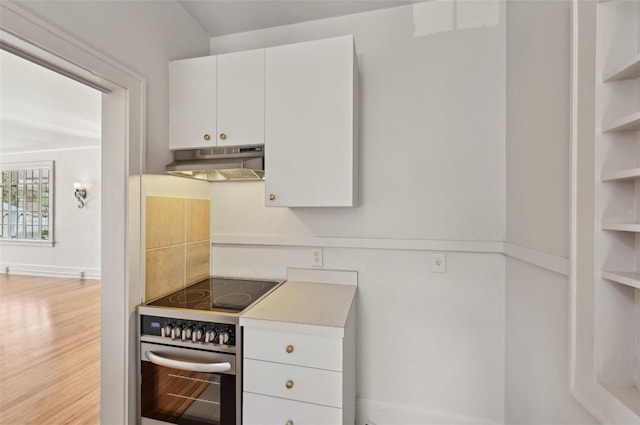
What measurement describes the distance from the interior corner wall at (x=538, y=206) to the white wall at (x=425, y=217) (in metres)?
0.10

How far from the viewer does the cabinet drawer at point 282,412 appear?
120 cm

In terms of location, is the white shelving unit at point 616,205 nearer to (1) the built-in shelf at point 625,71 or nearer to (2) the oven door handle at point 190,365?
(1) the built-in shelf at point 625,71

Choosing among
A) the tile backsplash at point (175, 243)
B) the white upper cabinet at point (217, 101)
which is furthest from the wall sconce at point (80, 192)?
the white upper cabinet at point (217, 101)

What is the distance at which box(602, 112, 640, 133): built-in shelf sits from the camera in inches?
28.0

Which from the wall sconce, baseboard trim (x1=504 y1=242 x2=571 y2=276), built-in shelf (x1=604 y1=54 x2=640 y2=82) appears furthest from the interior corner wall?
the wall sconce

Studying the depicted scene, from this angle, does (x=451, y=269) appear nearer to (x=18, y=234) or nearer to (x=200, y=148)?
(x=200, y=148)

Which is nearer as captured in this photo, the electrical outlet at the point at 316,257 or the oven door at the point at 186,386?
the oven door at the point at 186,386

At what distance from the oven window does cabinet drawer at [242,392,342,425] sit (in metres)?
0.09

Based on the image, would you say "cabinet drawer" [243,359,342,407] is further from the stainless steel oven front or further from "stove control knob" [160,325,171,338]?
"stove control knob" [160,325,171,338]

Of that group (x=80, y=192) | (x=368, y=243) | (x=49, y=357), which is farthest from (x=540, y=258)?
(x=80, y=192)

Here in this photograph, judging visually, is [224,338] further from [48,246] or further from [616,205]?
[48,246]

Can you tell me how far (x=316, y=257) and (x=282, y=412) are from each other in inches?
34.3

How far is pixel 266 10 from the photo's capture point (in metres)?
1.84

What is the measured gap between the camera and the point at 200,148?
5.59 feet
